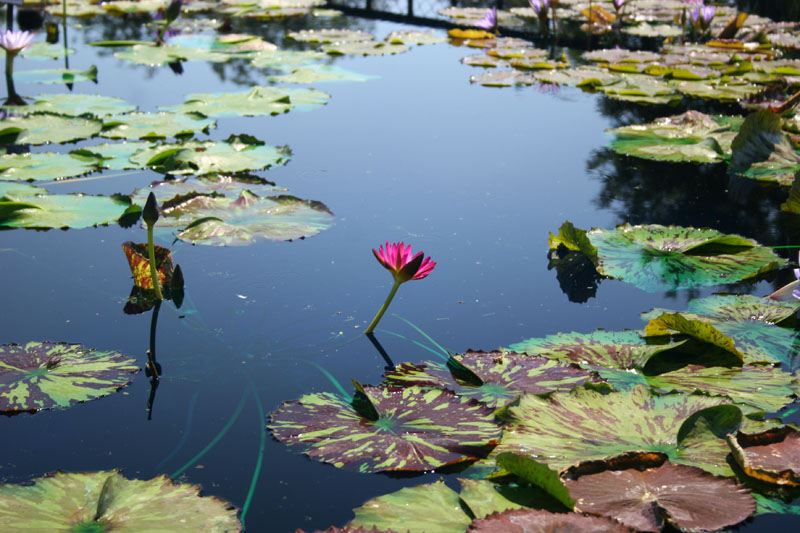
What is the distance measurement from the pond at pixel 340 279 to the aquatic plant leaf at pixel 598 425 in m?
0.16

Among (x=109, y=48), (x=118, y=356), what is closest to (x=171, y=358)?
(x=118, y=356)

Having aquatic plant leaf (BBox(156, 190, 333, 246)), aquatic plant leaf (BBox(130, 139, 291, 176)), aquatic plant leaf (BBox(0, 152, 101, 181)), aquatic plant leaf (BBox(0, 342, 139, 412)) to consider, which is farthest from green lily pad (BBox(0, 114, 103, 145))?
aquatic plant leaf (BBox(0, 342, 139, 412))

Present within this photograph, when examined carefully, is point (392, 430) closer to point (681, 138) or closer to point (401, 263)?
point (401, 263)

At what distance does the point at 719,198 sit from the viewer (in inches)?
118

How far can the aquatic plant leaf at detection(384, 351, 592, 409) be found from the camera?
165 cm

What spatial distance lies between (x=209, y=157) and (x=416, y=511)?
7.13 feet

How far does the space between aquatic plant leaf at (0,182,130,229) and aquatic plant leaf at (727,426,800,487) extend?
6.48 ft

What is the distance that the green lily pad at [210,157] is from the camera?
10.1 feet

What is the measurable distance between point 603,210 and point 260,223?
120 centimetres

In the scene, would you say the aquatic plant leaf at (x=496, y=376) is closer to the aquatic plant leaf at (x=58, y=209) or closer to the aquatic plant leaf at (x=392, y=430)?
the aquatic plant leaf at (x=392, y=430)

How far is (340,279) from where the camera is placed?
7.44ft

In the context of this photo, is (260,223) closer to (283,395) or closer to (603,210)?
(283,395)

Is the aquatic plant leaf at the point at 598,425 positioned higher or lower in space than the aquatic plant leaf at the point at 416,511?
higher

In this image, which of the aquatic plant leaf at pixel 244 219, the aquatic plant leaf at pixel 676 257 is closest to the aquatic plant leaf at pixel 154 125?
the aquatic plant leaf at pixel 244 219
